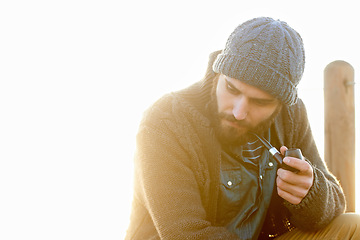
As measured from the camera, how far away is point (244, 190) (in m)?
1.59

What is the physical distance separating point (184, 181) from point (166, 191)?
87 mm

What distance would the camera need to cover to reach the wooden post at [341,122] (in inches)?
85.9

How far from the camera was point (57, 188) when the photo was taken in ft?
10.4

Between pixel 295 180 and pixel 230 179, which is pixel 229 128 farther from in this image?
pixel 295 180

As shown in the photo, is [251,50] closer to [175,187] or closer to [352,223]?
[175,187]

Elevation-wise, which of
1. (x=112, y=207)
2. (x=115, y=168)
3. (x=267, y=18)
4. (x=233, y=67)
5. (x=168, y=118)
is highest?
(x=267, y=18)

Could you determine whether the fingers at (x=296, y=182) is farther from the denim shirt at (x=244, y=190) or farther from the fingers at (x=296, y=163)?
the denim shirt at (x=244, y=190)

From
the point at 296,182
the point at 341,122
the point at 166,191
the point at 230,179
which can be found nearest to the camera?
the point at 166,191

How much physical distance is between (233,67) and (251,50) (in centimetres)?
9

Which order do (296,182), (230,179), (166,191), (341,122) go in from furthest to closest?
(341,122) < (230,179) < (296,182) < (166,191)

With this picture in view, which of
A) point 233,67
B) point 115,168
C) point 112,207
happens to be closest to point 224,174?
point 233,67

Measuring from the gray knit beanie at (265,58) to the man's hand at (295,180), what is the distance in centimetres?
26

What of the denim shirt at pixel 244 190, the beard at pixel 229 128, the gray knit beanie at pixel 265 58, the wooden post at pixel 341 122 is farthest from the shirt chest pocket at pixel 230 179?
the wooden post at pixel 341 122

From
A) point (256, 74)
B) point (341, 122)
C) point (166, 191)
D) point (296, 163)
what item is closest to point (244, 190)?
point (296, 163)
